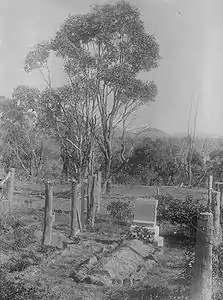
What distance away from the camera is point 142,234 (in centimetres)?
1314

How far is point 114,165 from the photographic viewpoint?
1364 inches

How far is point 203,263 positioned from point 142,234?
239 inches

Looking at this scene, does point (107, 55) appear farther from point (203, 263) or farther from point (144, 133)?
point (203, 263)

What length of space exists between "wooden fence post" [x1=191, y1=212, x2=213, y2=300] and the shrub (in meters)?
5.80

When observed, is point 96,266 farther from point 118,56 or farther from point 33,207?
point 118,56

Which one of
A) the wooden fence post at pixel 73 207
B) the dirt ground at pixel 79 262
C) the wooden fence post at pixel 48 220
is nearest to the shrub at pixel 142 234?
the dirt ground at pixel 79 262

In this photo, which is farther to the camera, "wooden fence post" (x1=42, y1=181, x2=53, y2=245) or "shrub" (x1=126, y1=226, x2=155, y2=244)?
"shrub" (x1=126, y1=226, x2=155, y2=244)

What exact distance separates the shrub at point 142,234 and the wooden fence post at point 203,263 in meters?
5.80

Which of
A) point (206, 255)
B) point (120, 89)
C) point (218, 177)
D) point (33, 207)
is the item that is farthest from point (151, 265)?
point (218, 177)

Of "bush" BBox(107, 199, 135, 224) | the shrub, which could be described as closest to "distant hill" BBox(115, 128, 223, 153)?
"bush" BBox(107, 199, 135, 224)

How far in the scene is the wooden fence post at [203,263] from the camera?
23.1ft

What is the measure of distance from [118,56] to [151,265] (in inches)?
644

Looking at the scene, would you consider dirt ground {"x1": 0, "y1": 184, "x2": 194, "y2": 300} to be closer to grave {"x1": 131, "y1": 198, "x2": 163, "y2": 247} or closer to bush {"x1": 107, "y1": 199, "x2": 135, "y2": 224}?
grave {"x1": 131, "y1": 198, "x2": 163, "y2": 247}

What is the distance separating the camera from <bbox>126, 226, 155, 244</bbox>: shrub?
13.0 metres
